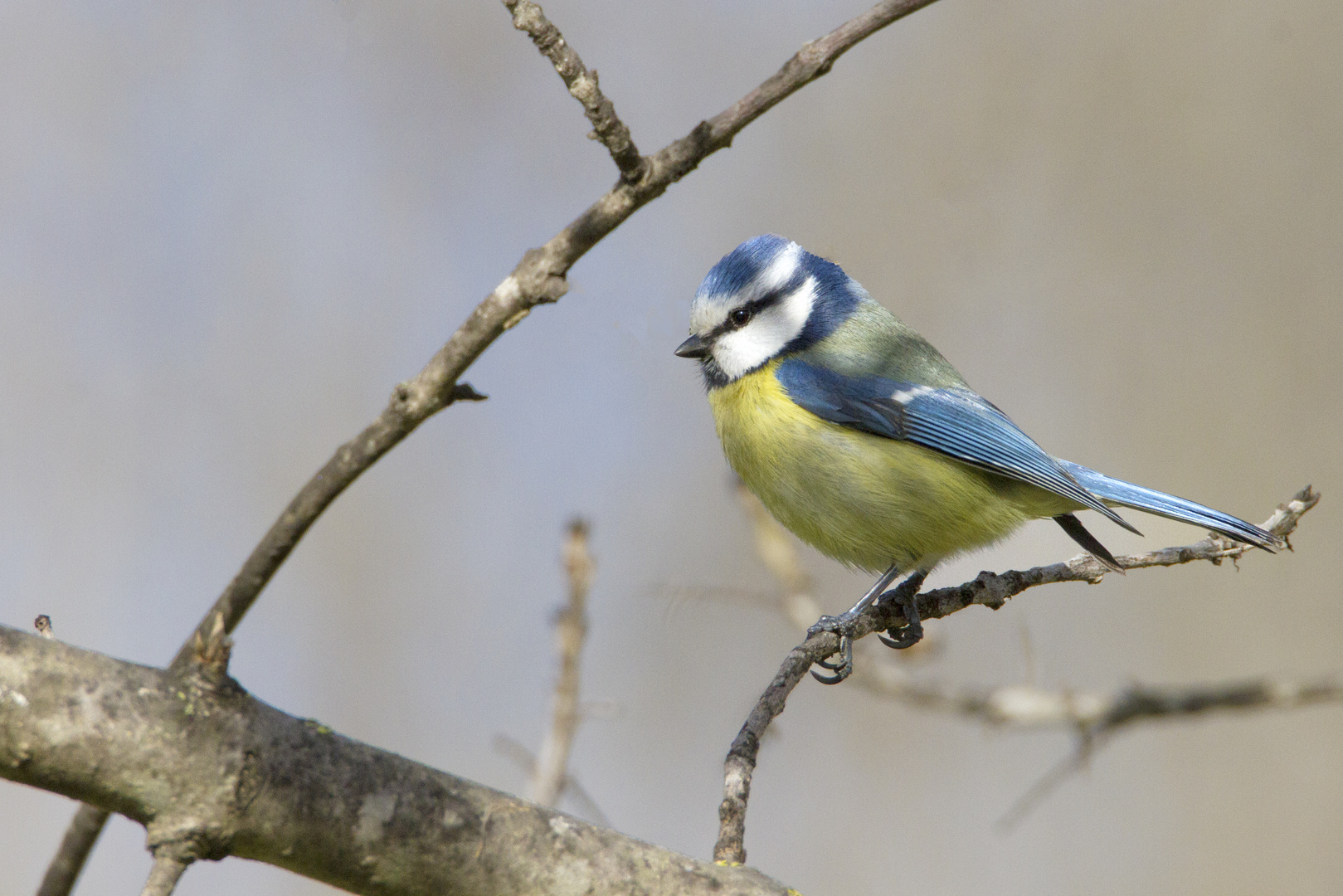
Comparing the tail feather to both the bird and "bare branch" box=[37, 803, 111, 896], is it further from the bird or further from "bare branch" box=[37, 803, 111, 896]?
"bare branch" box=[37, 803, 111, 896]

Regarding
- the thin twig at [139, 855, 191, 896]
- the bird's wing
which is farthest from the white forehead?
the thin twig at [139, 855, 191, 896]

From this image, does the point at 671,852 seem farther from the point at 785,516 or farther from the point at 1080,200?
the point at 1080,200

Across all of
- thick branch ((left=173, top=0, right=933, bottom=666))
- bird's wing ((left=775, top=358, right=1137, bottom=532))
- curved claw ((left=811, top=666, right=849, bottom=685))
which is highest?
bird's wing ((left=775, top=358, right=1137, bottom=532))

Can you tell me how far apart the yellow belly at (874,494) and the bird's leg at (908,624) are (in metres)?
0.10

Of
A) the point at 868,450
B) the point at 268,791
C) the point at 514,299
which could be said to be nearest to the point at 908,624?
the point at 868,450

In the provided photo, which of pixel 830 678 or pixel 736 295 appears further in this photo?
pixel 736 295

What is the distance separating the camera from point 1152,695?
3.24 metres

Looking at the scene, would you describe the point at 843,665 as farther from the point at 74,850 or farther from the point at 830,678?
the point at 74,850

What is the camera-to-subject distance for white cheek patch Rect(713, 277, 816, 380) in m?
3.17

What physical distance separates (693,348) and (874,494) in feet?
2.41

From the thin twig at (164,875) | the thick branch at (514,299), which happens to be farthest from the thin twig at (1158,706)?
the thin twig at (164,875)

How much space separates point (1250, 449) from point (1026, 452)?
252 cm

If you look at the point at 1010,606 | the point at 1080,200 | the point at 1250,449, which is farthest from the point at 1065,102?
the point at 1010,606

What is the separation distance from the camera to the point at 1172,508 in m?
2.52
